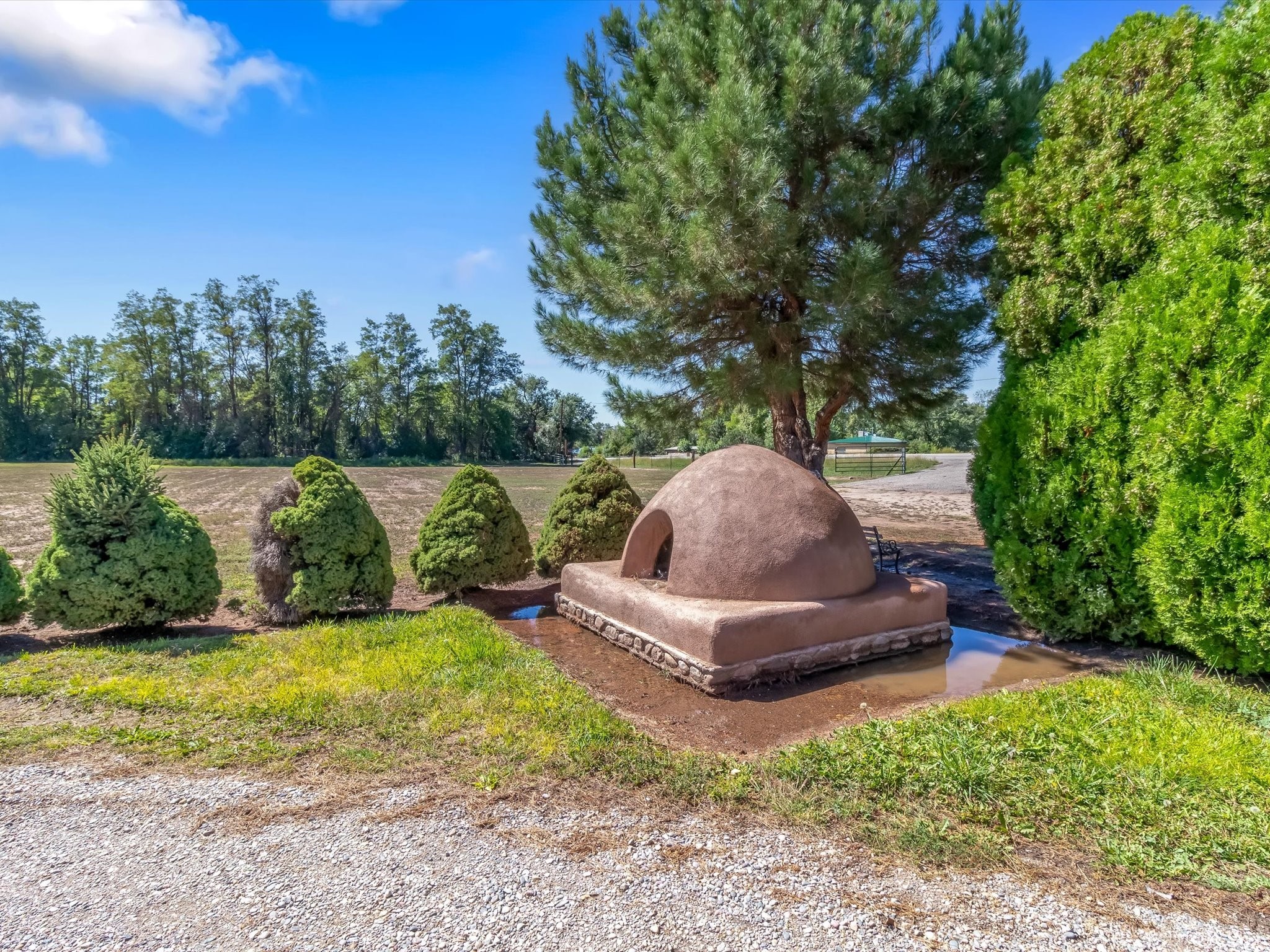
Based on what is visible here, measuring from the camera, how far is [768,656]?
5.36m

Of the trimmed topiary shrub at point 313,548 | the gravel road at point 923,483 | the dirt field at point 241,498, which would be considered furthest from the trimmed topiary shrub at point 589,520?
the gravel road at point 923,483

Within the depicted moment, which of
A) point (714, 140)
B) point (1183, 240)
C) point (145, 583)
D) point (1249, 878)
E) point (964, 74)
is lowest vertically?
point (1249, 878)

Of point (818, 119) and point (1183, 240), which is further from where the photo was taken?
point (818, 119)

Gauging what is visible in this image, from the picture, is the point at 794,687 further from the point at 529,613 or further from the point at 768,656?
the point at 529,613

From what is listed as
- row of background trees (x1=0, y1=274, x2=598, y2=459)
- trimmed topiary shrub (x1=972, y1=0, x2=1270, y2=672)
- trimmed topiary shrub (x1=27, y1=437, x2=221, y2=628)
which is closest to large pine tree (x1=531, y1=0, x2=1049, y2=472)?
trimmed topiary shrub (x1=972, y1=0, x2=1270, y2=672)

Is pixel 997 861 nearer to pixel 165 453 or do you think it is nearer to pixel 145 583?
pixel 145 583

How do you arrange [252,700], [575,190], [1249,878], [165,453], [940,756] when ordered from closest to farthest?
[1249,878], [940,756], [252,700], [575,190], [165,453]

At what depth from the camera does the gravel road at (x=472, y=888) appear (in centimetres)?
244

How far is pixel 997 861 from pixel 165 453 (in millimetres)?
56746

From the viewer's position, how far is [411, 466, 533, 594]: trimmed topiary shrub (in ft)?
Result: 25.7

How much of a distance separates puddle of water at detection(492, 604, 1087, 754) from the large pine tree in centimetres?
386

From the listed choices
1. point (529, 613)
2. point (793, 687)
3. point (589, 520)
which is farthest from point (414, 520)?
point (793, 687)

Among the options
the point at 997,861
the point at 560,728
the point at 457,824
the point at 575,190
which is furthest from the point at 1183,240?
the point at 575,190

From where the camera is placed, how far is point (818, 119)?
7.80 metres
